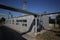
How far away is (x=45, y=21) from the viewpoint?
18.1 metres

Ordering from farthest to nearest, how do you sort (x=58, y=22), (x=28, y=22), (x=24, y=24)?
(x=58, y=22) < (x=24, y=24) < (x=28, y=22)

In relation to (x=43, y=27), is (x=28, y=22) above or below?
above

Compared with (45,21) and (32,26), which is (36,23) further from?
(45,21)

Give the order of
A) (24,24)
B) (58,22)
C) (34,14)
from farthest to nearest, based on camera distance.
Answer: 1. (58,22)
2. (24,24)
3. (34,14)

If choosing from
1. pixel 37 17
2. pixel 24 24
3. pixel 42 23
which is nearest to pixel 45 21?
pixel 42 23

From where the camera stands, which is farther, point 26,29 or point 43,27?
point 43,27

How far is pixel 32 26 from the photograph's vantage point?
15.5m

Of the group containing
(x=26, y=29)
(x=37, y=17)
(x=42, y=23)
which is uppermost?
(x=37, y=17)

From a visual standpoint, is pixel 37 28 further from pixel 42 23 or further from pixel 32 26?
pixel 42 23

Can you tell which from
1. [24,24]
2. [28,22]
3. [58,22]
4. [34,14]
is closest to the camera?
[34,14]

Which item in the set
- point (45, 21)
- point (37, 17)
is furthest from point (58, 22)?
point (37, 17)

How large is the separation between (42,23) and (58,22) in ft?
38.5

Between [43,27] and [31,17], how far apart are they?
393 centimetres

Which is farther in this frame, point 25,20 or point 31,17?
point 25,20
